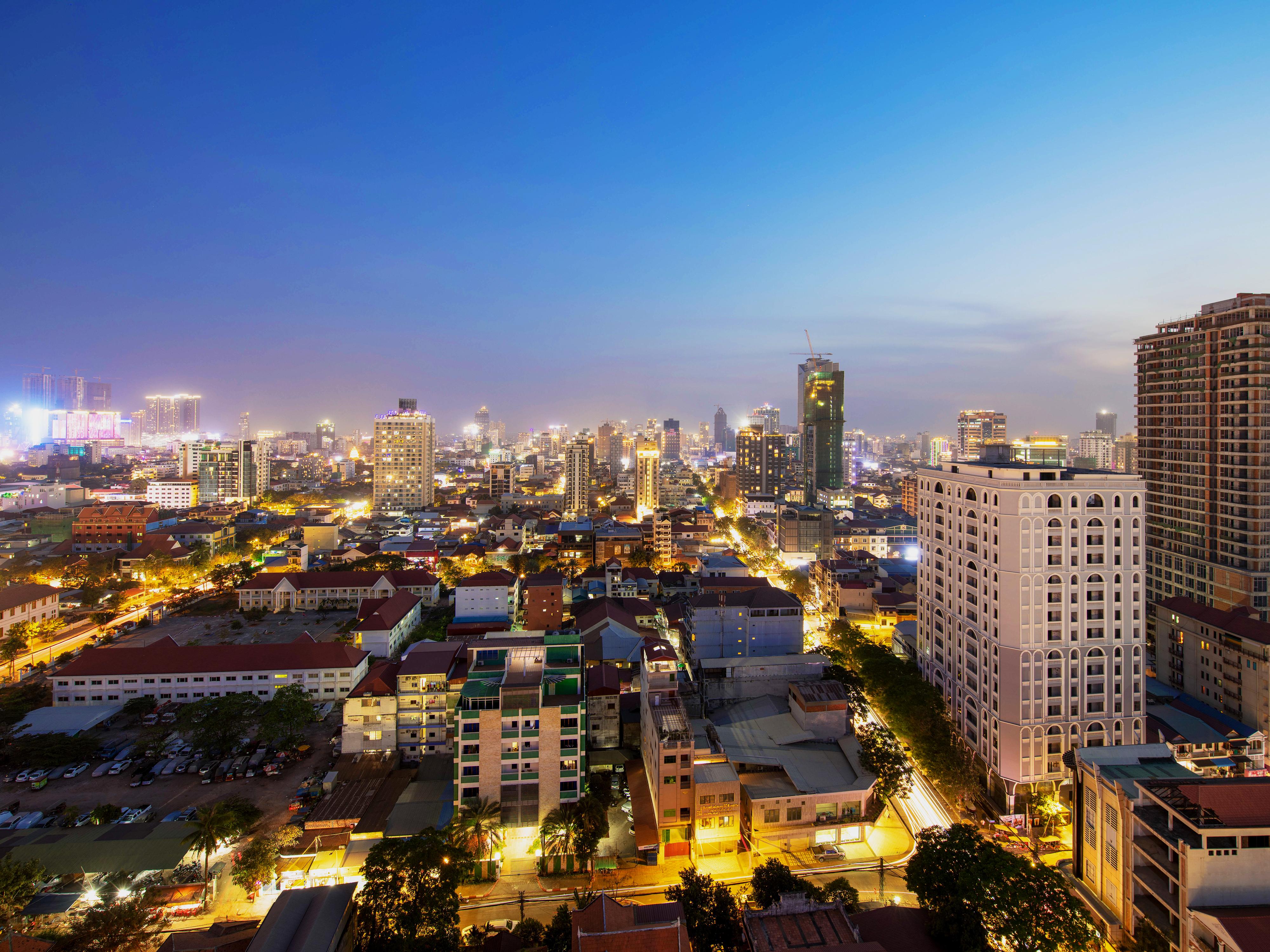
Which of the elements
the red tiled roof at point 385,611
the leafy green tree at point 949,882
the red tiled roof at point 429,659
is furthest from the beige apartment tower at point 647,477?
the leafy green tree at point 949,882

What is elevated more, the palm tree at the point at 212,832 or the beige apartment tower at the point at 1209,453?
the beige apartment tower at the point at 1209,453

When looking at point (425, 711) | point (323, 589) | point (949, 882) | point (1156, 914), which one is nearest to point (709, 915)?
point (949, 882)

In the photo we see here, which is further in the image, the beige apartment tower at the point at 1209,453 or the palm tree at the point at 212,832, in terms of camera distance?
the beige apartment tower at the point at 1209,453

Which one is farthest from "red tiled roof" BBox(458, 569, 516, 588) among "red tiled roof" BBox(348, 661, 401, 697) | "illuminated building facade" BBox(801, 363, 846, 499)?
"illuminated building facade" BBox(801, 363, 846, 499)

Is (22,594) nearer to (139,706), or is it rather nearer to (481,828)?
(139,706)

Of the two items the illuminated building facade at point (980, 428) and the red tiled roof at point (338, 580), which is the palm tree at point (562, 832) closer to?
the red tiled roof at point (338, 580)

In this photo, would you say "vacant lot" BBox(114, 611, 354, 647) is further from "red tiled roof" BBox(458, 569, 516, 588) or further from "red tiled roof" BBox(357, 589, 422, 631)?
"red tiled roof" BBox(458, 569, 516, 588)
